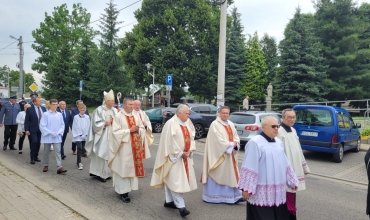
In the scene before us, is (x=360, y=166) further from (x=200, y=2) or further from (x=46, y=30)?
(x=46, y=30)

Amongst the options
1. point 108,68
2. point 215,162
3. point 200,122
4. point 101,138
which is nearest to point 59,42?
point 108,68

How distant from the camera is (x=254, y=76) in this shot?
33.0 m

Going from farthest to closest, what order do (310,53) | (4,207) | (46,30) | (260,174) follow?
(46,30)
(310,53)
(4,207)
(260,174)

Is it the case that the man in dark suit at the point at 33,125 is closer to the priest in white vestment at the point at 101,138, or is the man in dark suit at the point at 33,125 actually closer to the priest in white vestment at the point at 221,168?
the priest in white vestment at the point at 101,138

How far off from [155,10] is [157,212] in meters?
31.3

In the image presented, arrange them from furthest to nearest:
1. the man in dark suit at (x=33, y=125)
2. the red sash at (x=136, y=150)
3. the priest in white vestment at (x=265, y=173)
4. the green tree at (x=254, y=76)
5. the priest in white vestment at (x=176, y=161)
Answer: the green tree at (x=254, y=76)
the man in dark suit at (x=33, y=125)
the red sash at (x=136, y=150)
the priest in white vestment at (x=176, y=161)
the priest in white vestment at (x=265, y=173)

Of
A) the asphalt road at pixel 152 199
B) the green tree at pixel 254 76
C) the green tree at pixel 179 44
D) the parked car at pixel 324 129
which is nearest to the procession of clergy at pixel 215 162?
the asphalt road at pixel 152 199

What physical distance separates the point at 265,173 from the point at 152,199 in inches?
123

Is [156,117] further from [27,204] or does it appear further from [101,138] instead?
[27,204]

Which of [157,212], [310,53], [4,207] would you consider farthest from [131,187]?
[310,53]

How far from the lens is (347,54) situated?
24547 millimetres

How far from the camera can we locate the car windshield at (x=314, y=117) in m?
10.1

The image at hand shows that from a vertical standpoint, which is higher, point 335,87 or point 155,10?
point 155,10

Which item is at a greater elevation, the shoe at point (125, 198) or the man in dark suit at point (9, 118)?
the man in dark suit at point (9, 118)
